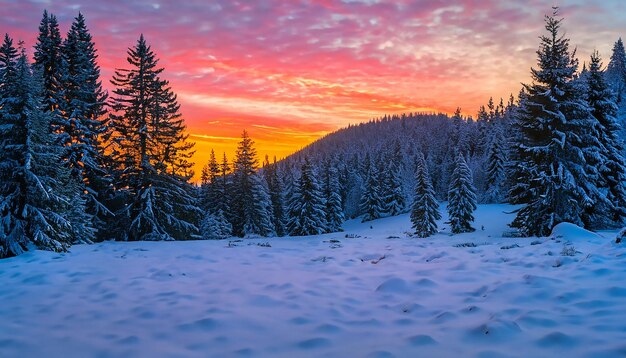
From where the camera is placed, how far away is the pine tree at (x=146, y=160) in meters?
23.0

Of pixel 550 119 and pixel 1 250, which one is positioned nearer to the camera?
pixel 1 250

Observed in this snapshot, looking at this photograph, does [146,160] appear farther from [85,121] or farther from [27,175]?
[27,175]

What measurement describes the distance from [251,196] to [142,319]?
42.2 m

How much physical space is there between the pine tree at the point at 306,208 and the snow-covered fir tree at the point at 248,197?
13.8 feet

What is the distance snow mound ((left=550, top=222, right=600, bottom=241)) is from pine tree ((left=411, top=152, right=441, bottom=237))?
26982 mm

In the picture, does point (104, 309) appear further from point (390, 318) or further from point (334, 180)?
point (334, 180)

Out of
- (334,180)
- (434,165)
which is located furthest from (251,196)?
(434,165)

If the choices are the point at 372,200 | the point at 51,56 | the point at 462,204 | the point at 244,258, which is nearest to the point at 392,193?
the point at 372,200

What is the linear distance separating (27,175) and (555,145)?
924 inches

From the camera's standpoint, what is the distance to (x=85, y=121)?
23281 millimetres

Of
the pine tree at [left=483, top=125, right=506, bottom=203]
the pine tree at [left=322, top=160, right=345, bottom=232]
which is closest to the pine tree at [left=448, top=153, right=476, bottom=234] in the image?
the pine tree at [left=322, top=160, right=345, bottom=232]

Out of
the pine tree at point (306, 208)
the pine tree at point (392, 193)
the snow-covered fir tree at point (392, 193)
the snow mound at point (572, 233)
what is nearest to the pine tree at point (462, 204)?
the pine tree at point (306, 208)

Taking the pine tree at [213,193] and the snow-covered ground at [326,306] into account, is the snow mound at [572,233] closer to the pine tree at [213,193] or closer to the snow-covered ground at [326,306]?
the snow-covered ground at [326,306]

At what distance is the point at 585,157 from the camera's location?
20.5 metres
